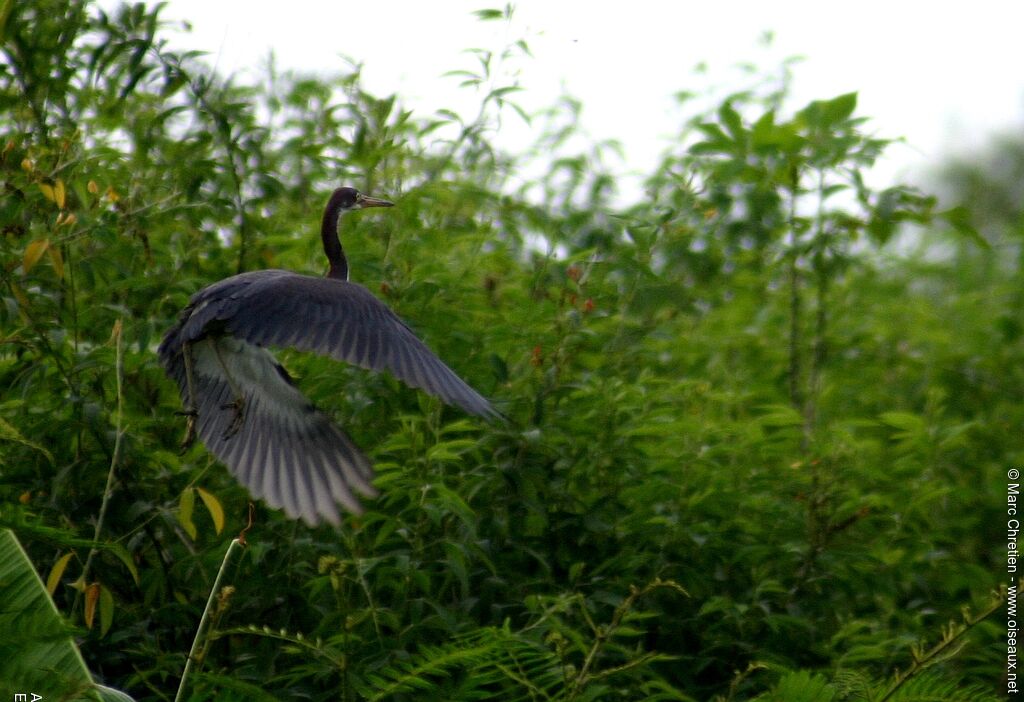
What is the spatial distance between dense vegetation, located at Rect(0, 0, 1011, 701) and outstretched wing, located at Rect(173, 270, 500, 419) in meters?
0.24

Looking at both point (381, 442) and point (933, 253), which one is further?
point (933, 253)

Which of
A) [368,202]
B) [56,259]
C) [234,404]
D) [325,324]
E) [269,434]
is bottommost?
[269,434]

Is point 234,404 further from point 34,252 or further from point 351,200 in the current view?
point 351,200

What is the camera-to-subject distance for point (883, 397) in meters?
7.32

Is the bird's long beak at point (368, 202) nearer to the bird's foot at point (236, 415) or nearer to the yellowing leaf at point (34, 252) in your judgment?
the bird's foot at point (236, 415)

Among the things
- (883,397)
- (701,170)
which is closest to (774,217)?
(701,170)

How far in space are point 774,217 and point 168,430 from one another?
3.25 m

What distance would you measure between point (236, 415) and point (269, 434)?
13 centimetres

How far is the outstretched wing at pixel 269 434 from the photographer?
433 centimetres

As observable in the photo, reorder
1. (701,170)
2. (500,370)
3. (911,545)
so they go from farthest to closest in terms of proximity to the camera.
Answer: (701,170), (911,545), (500,370)

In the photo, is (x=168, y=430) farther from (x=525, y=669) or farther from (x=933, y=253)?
(x=933, y=253)

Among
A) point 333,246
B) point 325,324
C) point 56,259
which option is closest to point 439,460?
point 325,324

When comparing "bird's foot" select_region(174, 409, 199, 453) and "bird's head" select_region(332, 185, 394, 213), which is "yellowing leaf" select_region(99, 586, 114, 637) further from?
"bird's head" select_region(332, 185, 394, 213)

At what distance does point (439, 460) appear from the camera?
457cm
